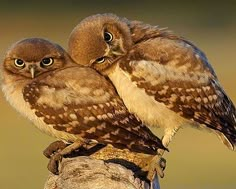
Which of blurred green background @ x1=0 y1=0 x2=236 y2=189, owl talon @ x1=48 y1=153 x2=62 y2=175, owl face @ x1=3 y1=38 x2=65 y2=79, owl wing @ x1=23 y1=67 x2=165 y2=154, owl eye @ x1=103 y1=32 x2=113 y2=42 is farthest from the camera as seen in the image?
blurred green background @ x1=0 y1=0 x2=236 y2=189

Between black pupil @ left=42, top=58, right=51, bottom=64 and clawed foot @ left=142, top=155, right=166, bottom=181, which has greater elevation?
black pupil @ left=42, top=58, right=51, bottom=64

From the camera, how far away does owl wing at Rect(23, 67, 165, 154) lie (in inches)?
311

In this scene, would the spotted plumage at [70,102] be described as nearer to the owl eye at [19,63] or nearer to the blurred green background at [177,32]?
the owl eye at [19,63]

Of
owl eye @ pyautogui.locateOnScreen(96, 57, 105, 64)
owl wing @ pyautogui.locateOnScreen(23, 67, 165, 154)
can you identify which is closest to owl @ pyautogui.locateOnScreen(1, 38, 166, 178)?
owl wing @ pyautogui.locateOnScreen(23, 67, 165, 154)

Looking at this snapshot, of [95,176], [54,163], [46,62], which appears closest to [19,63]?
[46,62]

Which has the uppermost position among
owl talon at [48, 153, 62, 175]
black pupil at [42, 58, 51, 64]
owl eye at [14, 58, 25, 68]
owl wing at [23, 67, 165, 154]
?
black pupil at [42, 58, 51, 64]

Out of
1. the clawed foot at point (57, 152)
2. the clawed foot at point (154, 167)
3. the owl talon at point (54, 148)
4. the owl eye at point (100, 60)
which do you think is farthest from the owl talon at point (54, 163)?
the owl eye at point (100, 60)

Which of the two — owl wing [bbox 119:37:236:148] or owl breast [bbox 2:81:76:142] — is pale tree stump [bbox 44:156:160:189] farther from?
owl wing [bbox 119:37:236:148]

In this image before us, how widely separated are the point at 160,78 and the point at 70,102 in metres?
0.66

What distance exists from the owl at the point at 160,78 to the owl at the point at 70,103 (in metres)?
0.13

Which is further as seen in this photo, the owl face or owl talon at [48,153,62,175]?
the owl face

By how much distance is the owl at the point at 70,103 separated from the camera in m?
7.90

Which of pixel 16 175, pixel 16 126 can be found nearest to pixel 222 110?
pixel 16 175

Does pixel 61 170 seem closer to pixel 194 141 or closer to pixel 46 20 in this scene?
pixel 194 141
